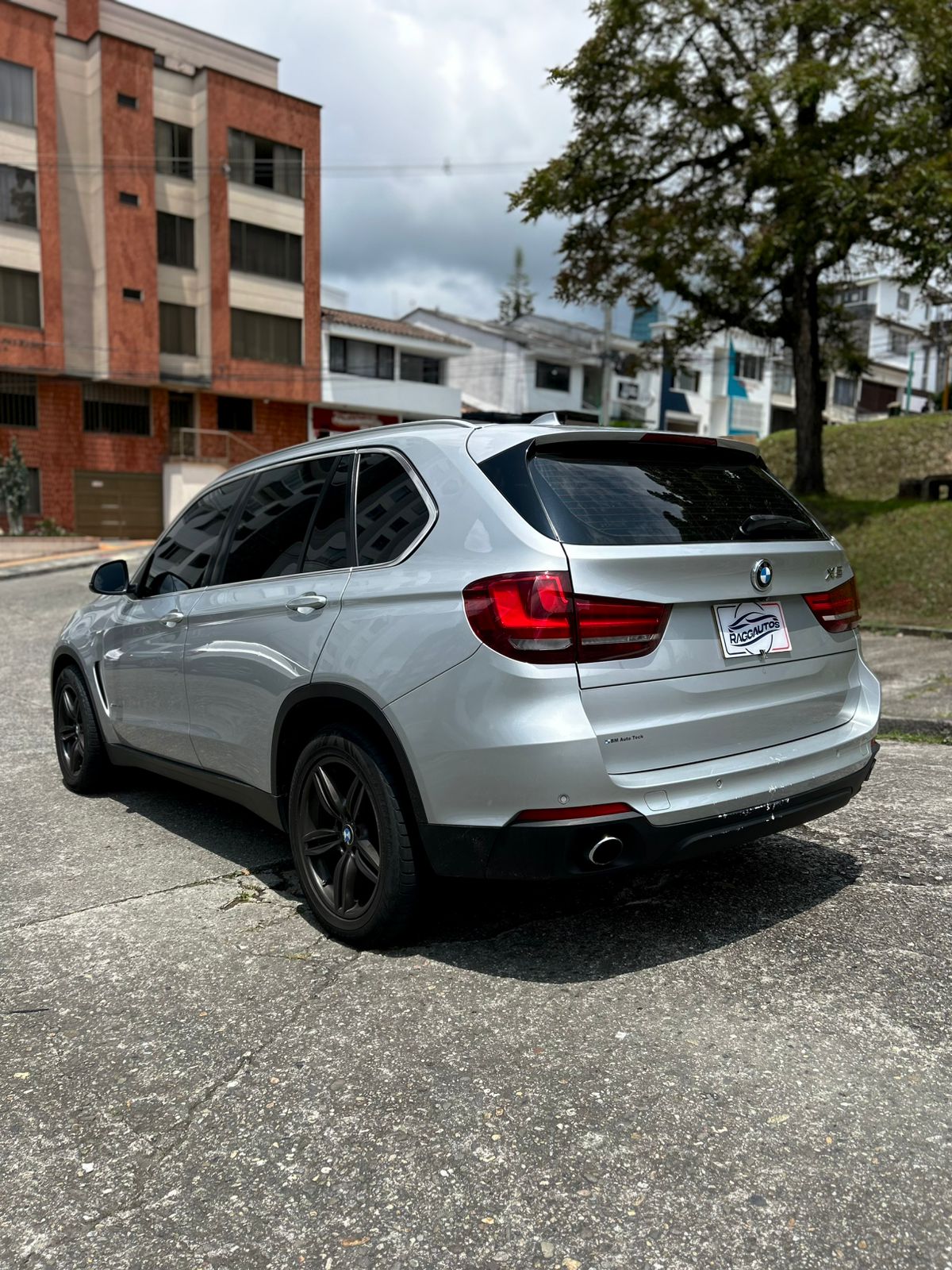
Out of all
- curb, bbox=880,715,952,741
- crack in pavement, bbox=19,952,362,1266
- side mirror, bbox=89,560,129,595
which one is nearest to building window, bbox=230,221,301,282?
side mirror, bbox=89,560,129,595

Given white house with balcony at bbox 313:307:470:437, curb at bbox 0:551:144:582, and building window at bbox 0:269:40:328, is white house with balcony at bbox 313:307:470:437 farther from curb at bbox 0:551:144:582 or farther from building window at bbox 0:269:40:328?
curb at bbox 0:551:144:582

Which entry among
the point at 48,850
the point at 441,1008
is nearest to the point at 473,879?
the point at 441,1008

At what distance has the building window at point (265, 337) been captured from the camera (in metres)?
35.6

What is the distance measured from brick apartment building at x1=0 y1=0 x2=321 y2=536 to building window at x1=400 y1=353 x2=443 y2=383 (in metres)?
5.30

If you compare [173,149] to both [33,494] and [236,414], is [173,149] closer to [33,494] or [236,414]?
[236,414]

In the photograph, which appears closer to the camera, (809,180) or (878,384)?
(809,180)

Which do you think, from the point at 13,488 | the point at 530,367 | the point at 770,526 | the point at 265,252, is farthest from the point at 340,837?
the point at 530,367

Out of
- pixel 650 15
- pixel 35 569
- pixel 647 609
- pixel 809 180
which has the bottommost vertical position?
pixel 35 569

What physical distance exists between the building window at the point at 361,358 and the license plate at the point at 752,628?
38.1 metres

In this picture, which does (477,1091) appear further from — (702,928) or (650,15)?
(650,15)

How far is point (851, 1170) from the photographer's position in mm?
2334

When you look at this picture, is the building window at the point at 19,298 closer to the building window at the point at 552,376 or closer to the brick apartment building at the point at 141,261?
the brick apartment building at the point at 141,261

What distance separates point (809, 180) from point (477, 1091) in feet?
46.3

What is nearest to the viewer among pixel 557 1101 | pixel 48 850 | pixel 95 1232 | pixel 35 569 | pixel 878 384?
pixel 95 1232
